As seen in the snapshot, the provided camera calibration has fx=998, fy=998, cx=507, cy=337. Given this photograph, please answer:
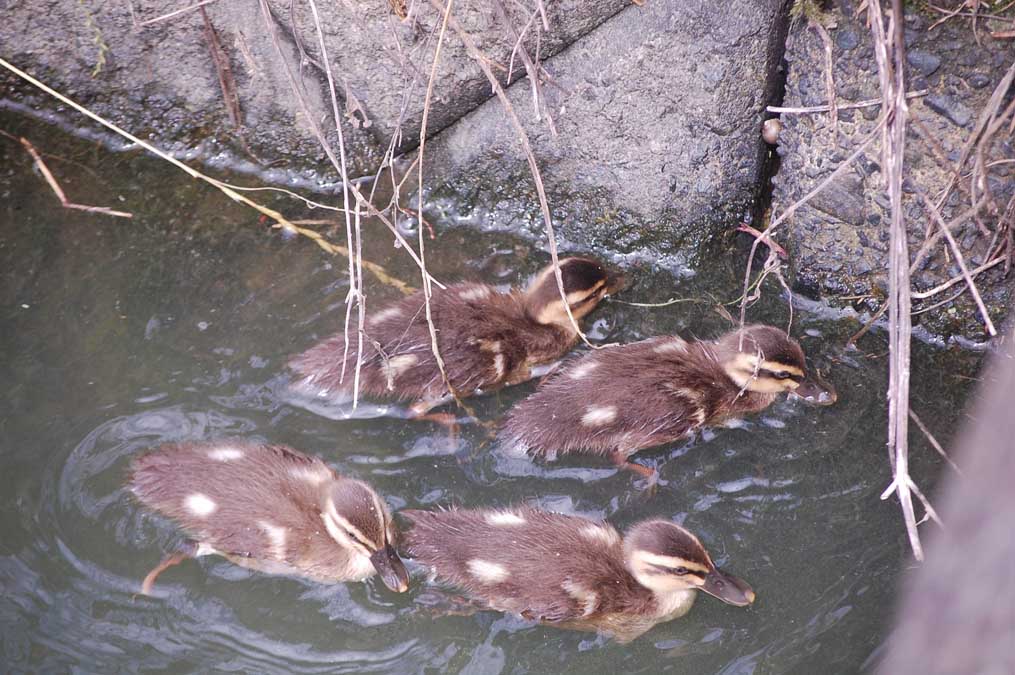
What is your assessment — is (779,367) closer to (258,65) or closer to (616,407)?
(616,407)

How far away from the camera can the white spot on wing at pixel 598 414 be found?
2975 millimetres

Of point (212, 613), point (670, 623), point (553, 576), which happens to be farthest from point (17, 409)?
point (670, 623)

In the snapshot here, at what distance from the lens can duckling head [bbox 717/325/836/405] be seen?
297 cm

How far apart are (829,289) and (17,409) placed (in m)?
2.66

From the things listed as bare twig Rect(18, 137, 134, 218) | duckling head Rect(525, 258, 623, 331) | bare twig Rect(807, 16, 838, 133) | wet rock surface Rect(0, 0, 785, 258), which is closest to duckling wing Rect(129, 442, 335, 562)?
bare twig Rect(18, 137, 134, 218)

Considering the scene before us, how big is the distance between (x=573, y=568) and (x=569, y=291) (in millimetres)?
897

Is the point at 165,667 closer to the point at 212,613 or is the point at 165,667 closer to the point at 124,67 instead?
the point at 212,613

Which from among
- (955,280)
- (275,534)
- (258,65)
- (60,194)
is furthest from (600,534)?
(258,65)

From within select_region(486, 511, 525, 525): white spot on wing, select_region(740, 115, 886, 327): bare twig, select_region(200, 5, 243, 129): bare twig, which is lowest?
select_region(486, 511, 525, 525): white spot on wing

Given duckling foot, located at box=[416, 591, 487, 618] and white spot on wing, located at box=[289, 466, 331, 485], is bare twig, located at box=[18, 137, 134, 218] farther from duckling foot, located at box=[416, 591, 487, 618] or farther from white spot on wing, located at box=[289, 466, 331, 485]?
duckling foot, located at box=[416, 591, 487, 618]

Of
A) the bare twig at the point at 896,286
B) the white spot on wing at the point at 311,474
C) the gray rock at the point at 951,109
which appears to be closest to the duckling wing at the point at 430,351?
the white spot on wing at the point at 311,474

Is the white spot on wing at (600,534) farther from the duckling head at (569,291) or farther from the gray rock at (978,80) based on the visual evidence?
the gray rock at (978,80)

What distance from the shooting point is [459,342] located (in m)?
3.06

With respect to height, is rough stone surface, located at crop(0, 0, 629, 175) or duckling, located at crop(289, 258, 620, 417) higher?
rough stone surface, located at crop(0, 0, 629, 175)
